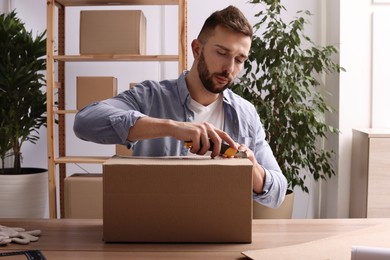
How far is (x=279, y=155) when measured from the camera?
311 cm

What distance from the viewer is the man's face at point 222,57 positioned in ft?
5.31

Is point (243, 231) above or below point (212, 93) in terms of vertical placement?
below

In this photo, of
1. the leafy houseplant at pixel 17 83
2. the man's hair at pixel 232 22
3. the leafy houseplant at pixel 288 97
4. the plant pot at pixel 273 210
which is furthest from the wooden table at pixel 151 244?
the leafy houseplant at pixel 17 83

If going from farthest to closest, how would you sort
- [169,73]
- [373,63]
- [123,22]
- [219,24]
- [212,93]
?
[169,73], [373,63], [123,22], [212,93], [219,24]

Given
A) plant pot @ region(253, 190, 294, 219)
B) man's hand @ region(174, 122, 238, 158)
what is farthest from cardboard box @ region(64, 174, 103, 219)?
man's hand @ region(174, 122, 238, 158)

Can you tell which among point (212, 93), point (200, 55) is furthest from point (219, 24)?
point (212, 93)

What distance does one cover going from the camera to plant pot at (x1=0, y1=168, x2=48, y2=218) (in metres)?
3.00

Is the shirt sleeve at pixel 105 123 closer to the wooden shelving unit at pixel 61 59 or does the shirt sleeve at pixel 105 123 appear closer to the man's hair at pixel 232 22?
the man's hair at pixel 232 22

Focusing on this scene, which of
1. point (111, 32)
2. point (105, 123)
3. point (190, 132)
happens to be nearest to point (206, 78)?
point (105, 123)

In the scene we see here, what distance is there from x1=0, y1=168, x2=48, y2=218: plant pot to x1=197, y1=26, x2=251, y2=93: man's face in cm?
180

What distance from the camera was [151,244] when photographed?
43.6 inches

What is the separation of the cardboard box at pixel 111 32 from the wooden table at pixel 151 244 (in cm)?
180

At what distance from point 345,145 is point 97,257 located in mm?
2727

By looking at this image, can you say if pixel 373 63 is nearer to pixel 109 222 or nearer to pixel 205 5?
pixel 205 5
